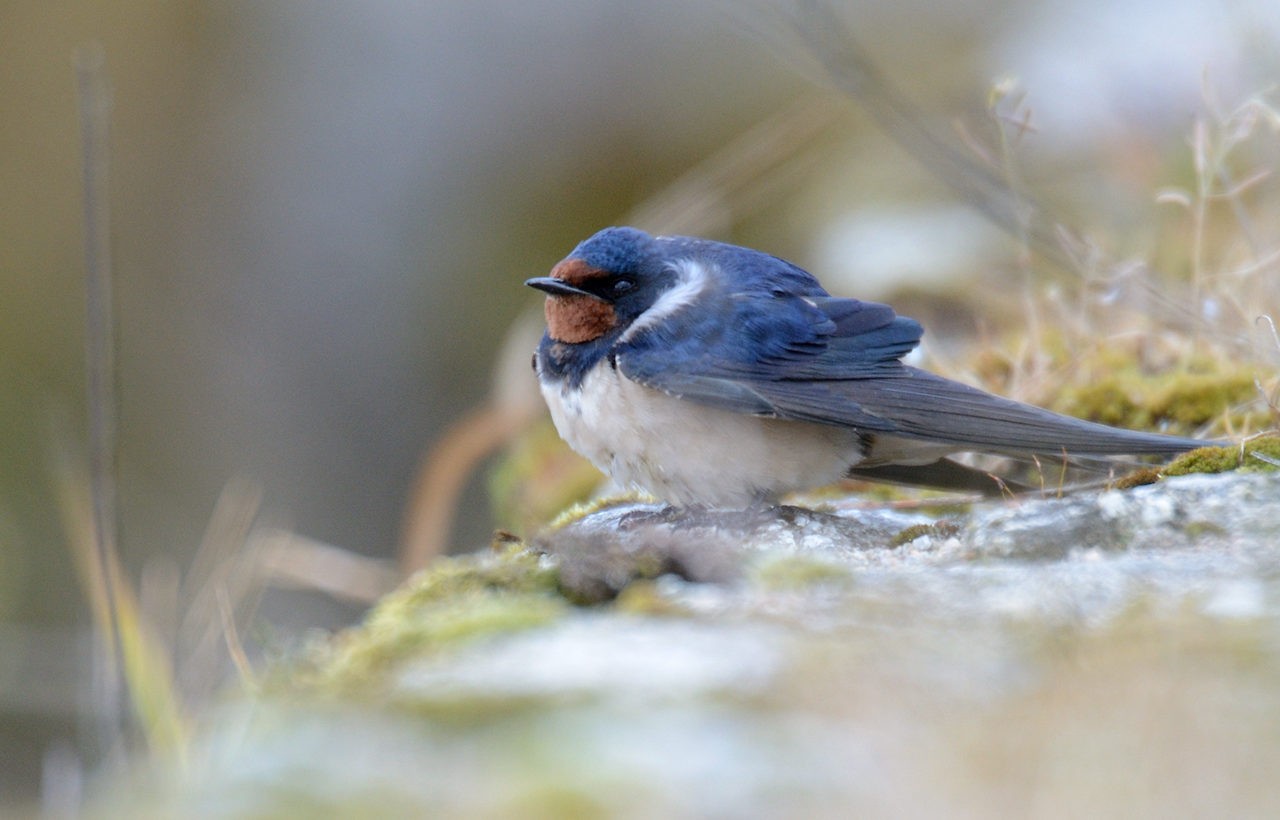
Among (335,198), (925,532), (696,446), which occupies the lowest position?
(925,532)

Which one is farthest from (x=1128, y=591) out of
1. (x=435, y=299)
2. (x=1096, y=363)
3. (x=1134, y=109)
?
(x=435, y=299)

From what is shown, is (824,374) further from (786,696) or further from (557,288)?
(786,696)

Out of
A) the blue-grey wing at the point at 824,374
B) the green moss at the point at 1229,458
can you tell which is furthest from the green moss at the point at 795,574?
the blue-grey wing at the point at 824,374

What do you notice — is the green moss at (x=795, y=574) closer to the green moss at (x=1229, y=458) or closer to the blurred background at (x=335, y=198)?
the green moss at (x=1229, y=458)

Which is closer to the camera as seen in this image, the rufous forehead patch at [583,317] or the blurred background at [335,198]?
A: the rufous forehead patch at [583,317]

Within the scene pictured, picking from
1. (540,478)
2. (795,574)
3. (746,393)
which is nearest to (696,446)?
(746,393)

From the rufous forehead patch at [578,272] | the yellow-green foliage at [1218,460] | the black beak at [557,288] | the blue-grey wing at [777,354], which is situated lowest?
the yellow-green foliage at [1218,460]

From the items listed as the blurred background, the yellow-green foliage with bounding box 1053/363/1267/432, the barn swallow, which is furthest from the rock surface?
the blurred background
